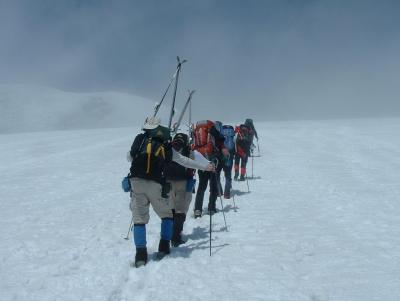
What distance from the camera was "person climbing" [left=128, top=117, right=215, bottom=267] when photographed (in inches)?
264

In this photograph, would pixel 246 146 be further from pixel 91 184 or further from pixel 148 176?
pixel 148 176

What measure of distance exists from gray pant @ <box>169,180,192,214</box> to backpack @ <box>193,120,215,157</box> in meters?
1.64

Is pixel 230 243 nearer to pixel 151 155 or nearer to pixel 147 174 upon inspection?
pixel 147 174

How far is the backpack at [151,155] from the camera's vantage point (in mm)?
6664

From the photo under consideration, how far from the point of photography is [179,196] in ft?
27.1

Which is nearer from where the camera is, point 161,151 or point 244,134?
point 161,151

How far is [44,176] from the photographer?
58.0 feet

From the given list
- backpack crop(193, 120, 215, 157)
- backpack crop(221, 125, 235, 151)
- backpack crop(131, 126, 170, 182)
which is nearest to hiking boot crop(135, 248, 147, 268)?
backpack crop(131, 126, 170, 182)

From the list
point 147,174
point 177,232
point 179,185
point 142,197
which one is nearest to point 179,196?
point 179,185

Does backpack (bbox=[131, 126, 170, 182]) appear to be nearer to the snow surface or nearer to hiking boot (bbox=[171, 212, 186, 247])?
the snow surface

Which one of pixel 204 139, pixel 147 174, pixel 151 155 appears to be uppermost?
pixel 204 139

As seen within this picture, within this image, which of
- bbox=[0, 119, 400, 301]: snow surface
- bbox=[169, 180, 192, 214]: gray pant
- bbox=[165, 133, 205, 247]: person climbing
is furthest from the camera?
bbox=[169, 180, 192, 214]: gray pant

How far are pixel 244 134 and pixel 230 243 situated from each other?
7967 millimetres

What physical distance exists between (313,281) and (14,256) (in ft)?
16.4
